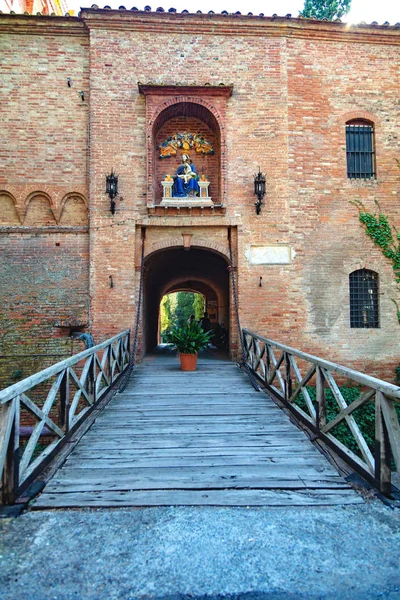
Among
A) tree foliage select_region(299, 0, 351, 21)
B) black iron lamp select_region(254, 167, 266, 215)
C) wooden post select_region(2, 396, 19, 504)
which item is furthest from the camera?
tree foliage select_region(299, 0, 351, 21)

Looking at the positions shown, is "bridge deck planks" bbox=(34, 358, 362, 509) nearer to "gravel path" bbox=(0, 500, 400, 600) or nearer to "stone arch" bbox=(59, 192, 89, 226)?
"gravel path" bbox=(0, 500, 400, 600)

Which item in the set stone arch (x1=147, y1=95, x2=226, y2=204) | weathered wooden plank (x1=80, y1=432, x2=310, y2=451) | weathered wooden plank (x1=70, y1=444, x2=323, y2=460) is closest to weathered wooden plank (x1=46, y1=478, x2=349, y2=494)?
weathered wooden plank (x1=70, y1=444, x2=323, y2=460)

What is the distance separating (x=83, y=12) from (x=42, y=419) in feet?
32.2

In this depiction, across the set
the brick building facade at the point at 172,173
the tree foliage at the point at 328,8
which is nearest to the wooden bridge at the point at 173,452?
the brick building facade at the point at 172,173

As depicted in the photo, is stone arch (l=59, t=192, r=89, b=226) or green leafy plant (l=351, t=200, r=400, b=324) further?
green leafy plant (l=351, t=200, r=400, b=324)

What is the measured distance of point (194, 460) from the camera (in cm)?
369

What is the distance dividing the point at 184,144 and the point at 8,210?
4.76m

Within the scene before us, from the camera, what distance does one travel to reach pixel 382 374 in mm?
9344

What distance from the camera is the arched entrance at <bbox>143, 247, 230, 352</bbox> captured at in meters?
10.9

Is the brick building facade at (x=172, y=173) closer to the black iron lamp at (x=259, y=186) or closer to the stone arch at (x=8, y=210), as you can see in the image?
the stone arch at (x=8, y=210)

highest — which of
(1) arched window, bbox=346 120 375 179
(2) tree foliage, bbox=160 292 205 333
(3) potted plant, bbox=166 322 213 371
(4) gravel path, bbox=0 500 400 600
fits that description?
(1) arched window, bbox=346 120 375 179

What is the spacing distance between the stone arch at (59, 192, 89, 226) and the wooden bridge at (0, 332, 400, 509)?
13.6 ft

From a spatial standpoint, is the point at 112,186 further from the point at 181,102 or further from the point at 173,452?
the point at 173,452

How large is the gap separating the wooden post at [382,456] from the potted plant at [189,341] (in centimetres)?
477
